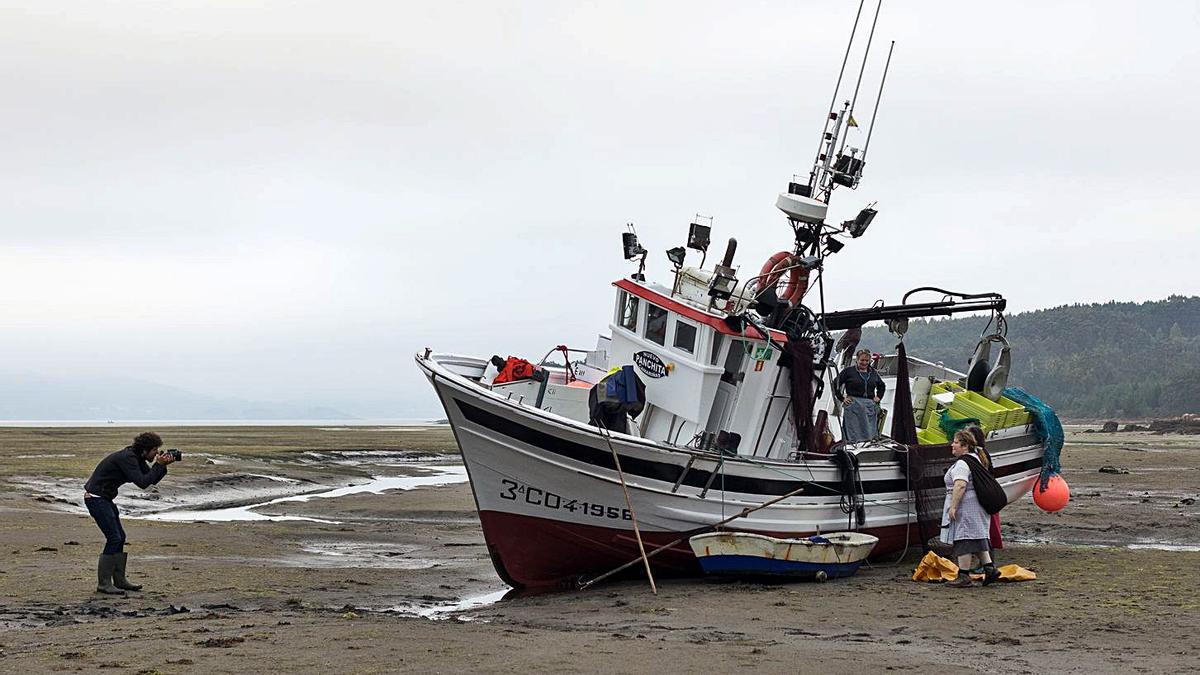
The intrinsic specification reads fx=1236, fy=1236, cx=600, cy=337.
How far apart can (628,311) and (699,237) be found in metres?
1.57

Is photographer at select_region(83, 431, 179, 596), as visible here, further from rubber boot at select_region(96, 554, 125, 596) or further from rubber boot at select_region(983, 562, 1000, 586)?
rubber boot at select_region(983, 562, 1000, 586)

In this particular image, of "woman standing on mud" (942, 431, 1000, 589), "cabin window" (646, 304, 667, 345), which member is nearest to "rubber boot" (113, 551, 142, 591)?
"cabin window" (646, 304, 667, 345)

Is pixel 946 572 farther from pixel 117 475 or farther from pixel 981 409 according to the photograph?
pixel 117 475

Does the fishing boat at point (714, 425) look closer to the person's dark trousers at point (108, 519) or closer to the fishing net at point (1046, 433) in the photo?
the fishing net at point (1046, 433)

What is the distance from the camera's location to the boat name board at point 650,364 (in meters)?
18.1

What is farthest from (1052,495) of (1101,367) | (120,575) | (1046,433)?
(1101,367)

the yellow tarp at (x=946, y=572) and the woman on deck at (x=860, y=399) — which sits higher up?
the woman on deck at (x=860, y=399)

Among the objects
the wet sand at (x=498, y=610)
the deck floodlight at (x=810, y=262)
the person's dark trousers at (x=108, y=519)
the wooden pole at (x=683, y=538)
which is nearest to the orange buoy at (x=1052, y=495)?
the wet sand at (x=498, y=610)

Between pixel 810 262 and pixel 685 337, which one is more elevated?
pixel 810 262

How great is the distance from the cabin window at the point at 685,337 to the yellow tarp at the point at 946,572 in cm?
454

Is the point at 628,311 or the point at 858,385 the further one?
the point at 628,311

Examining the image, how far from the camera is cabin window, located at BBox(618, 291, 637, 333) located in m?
18.7

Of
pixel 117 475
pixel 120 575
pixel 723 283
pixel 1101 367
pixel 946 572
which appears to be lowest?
pixel 120 575

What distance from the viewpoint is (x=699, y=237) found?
1891 cm
